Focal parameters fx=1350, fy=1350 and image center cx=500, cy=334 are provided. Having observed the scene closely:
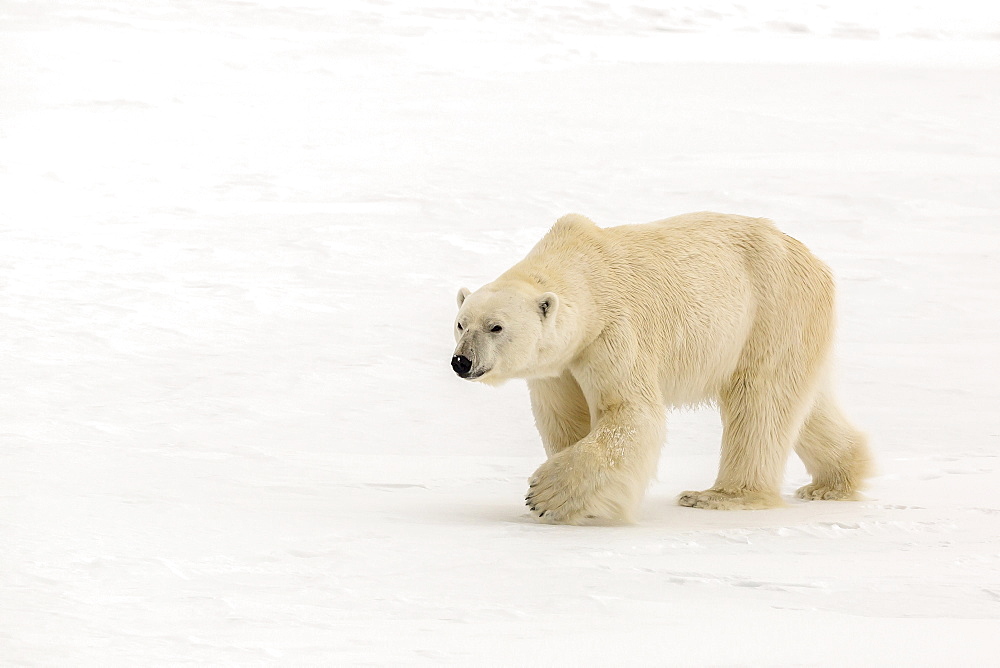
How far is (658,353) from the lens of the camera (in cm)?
567

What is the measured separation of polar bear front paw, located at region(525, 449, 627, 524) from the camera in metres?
5.28

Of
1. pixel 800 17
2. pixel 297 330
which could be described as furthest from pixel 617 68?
pixel 297 330

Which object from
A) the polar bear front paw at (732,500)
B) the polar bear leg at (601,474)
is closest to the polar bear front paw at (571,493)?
the polar bear leg at (601,474)

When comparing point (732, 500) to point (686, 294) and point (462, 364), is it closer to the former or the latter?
point (686, 294)

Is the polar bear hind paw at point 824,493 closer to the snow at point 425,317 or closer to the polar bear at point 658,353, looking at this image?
the polar bear at point 658,353

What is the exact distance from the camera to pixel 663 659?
3.74m

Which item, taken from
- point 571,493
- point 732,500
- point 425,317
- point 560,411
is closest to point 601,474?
point 571,493

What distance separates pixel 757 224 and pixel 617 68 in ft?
35.9

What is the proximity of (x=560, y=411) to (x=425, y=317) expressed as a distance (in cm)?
398

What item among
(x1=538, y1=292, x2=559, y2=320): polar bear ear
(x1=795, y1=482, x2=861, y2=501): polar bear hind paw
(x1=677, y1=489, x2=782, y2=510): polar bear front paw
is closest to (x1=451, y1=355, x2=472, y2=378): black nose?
(x1=538, y1=292, x2=559, y2=320): polar bear ear

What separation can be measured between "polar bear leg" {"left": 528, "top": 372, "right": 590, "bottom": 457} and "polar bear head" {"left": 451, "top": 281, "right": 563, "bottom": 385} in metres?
0.47

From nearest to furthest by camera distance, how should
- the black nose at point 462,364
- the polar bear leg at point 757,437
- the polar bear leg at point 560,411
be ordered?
the black nose at point 462,364, the polar bear leg at point 560,411, the polar bear leg at point 757,437

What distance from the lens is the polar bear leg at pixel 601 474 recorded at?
208 inches

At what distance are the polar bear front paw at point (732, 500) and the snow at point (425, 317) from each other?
0.12 meters
